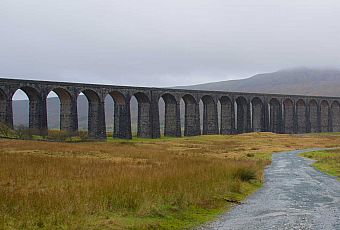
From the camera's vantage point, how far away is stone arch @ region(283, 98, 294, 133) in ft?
348

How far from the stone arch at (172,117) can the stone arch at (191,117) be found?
341 centimetres

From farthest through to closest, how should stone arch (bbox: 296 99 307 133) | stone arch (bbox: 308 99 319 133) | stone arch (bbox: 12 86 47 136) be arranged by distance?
stone arch (bbox: 308 99 319 133) < stone arch (bbox: 296 99 307 133) < stone arch (bbox: 12 86 47 136)

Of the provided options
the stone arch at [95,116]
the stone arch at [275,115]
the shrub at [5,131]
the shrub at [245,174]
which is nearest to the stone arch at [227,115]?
the stone arch at [275,115]

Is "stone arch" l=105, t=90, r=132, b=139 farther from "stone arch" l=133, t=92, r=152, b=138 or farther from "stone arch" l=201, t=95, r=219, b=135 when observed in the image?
"stone arch" l=201, t=95, r=219, b=135

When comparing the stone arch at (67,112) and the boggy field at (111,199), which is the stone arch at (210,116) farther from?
the boggy field at (111,199)

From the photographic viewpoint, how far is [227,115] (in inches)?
3669

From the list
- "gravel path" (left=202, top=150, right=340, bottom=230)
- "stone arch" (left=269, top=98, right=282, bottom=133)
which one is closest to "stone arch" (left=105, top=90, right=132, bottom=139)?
"stone arch" (left=269, top=98, right=282, bottom=133)

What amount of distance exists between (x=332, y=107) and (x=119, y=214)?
11425 cm

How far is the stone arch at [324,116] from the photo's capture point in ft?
371

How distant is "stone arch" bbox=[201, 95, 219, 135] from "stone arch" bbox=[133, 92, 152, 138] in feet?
47.3

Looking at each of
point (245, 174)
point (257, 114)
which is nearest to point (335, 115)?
point (257, 114)

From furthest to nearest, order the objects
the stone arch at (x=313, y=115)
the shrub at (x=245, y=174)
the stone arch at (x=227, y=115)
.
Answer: the stone arch at (x=313, y=115), the stone arch at (x=227, y=115), the shrub at (x=245, y=174)

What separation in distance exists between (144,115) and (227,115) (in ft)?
72.9

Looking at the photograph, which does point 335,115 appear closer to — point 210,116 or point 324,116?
point 324,116
